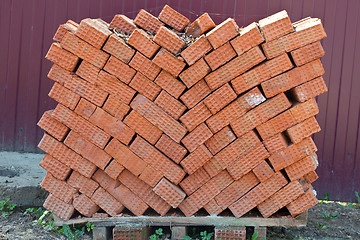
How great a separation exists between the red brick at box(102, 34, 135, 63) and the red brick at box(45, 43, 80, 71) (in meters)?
0.32

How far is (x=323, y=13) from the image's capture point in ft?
21.1

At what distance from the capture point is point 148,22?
4.70 m

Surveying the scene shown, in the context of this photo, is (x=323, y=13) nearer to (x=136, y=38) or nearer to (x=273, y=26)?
(x=273, y=26)

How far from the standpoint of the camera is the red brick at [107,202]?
484cm

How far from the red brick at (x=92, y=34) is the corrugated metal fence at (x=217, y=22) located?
2.25m

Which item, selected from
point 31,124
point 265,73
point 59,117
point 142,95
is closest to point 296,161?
point 265,73

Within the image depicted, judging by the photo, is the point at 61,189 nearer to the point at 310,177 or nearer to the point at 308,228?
the point at 310,177

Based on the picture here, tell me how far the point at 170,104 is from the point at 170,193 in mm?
844

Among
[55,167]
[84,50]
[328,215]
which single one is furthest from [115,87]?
[328,215]

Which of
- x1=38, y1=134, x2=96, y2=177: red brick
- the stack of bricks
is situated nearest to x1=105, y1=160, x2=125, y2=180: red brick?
the stack of bricks

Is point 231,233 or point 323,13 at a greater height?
point 323,13

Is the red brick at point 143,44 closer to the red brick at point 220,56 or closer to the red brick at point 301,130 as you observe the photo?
the red brick at point 220,56

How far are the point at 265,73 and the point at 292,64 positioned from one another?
278 mm

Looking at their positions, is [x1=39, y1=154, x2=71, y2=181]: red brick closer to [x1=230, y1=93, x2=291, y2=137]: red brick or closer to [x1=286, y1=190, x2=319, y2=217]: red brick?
[x1=230, y1=93, x2=291, y2=137]: red brick
